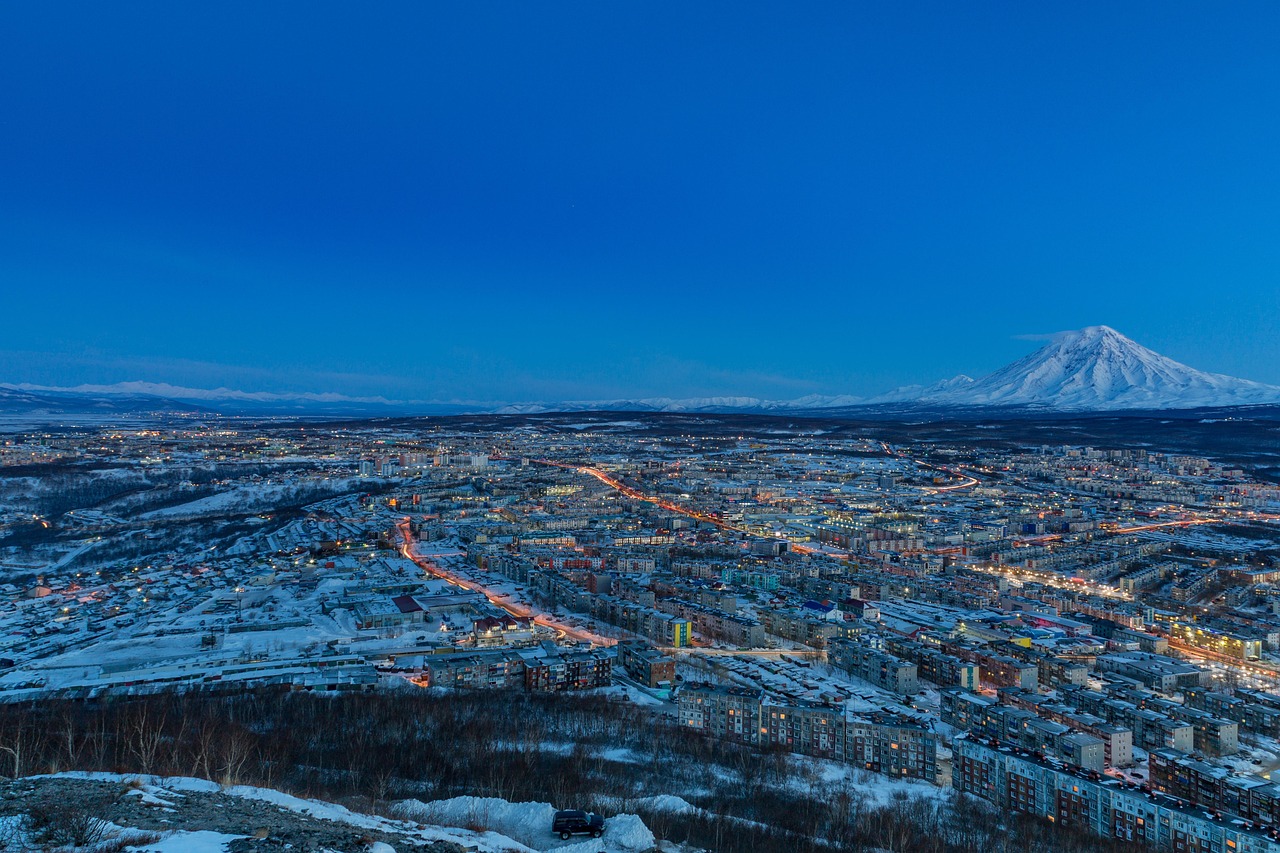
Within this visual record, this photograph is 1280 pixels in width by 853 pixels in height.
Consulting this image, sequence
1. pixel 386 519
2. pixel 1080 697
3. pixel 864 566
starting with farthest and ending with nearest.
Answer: pixel 386 519, pixel 864 566, pixel 1080 697

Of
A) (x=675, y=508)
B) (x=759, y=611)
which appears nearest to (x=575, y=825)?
(x=759, y=611)

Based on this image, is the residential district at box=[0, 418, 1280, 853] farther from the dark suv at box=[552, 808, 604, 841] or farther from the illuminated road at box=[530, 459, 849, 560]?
the dark suv at box=[552, 808, 604, 841]

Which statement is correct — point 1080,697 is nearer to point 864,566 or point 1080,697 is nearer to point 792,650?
point 792,650

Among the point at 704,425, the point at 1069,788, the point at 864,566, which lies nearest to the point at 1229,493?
the point at 864,566

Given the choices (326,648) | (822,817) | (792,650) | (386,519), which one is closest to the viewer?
(822,817)

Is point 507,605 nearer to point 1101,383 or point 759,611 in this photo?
point 759,611

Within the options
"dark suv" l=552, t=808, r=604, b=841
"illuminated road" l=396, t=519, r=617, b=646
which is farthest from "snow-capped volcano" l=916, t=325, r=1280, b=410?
"dark suv" l=552, t=808, r=604, b=841
